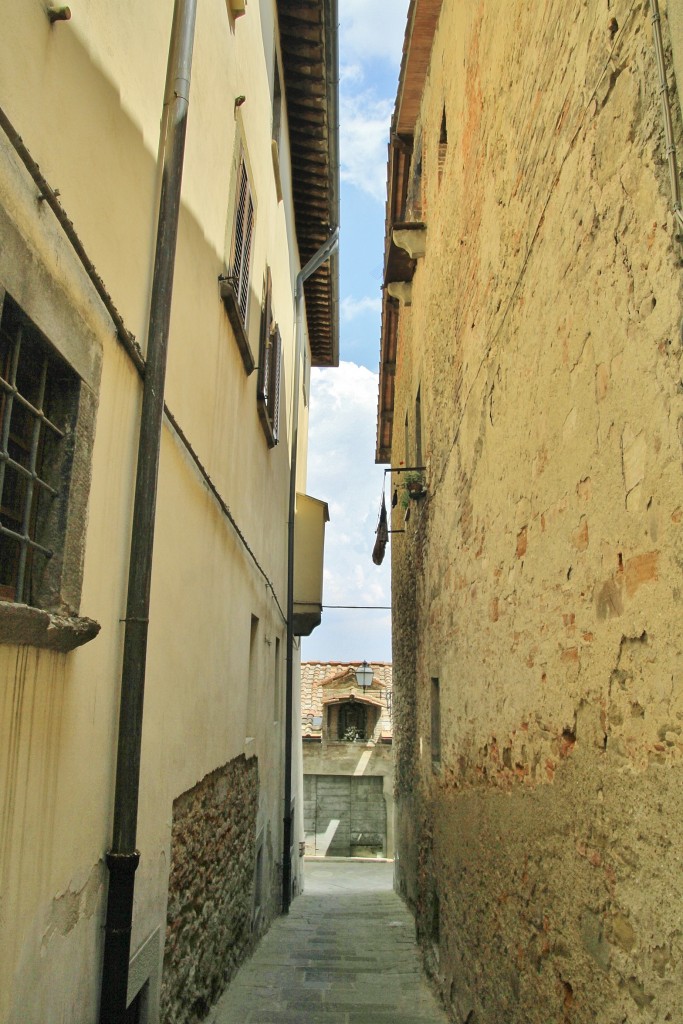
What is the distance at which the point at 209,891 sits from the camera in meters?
4.87

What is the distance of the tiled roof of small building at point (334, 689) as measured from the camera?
2194 centimetres

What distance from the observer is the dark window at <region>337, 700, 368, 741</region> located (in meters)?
22.1

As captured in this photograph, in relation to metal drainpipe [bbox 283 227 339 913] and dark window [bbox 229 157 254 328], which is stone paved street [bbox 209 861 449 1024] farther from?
dark window [bbox 229 157 254 328]

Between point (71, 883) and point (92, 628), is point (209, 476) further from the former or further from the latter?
point (71, 883)

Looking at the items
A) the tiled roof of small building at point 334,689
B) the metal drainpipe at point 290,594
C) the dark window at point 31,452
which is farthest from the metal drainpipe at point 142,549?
the tiled roof of small building at point 334,689

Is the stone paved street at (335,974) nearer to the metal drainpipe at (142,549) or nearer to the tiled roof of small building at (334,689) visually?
the metal drainpipe at (142,549)

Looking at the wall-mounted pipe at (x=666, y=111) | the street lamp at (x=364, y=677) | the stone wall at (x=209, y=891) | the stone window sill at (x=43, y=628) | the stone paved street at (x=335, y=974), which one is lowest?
the stone paved street at (x=335, y=974)

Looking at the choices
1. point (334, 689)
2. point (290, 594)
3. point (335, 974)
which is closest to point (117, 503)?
point (335, 974)

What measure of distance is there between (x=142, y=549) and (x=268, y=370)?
491 centimetres

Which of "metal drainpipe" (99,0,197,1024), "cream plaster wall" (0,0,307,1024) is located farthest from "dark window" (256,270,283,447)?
"metal drainpipe" (99,0,197,1024)

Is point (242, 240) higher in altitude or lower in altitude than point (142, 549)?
higher

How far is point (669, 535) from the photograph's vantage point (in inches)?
79.8

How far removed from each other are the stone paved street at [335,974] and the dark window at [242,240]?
479 centimetres

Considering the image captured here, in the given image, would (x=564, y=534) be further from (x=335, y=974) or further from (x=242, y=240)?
(x=335, y=974)
